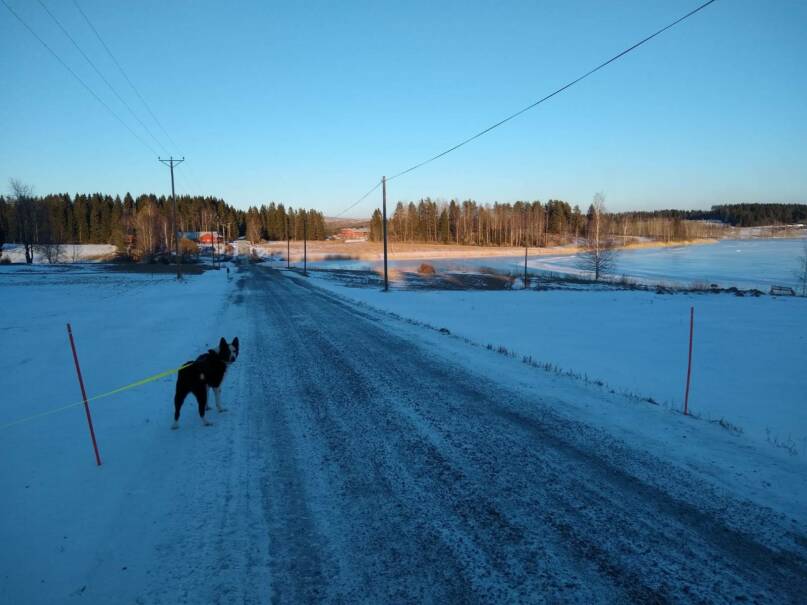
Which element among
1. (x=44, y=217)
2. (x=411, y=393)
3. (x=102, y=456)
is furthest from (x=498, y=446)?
(x=44, y=217)

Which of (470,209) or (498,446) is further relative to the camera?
(470,209)

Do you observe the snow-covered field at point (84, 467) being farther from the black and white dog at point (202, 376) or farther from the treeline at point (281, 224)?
the treeline at point (281, 224)

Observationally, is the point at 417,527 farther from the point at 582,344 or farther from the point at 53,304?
the point at 53,304

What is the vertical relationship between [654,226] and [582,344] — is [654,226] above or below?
above

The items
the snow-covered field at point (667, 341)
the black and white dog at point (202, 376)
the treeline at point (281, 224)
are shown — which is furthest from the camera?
the treeline at point (281, 224)

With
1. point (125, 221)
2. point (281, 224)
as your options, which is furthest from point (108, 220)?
point (281, 224)

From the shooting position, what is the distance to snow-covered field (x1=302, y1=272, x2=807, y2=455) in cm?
880

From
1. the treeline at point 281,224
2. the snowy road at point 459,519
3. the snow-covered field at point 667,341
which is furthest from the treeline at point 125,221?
the snowy road at point 459,519

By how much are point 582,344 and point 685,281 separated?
4276 cm

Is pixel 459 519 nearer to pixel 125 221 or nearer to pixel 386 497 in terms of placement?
pixel 386 497

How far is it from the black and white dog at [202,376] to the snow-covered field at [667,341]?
7.50 m

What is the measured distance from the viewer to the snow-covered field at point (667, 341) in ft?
28.9

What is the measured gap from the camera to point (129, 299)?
77.6 feet

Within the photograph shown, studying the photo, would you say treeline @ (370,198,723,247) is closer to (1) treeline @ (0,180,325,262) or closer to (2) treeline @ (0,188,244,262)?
(1) treeline @ (0,180,325,262)
